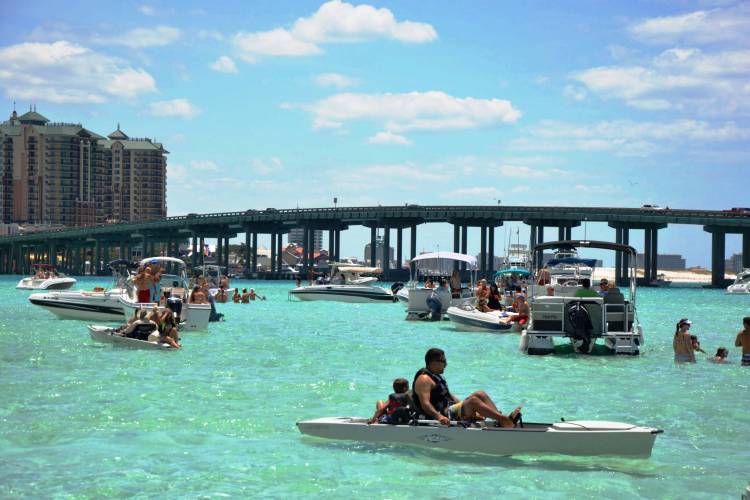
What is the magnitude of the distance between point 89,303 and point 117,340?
10.7 metres

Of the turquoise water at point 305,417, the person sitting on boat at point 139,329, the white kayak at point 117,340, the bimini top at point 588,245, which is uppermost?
the bimini top at point 588,245

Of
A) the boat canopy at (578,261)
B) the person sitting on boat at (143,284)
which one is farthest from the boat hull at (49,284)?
the person sitting on boat at (143,284)

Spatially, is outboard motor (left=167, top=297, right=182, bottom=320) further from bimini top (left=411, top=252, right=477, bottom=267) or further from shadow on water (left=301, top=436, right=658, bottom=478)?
shadow on water (left=301, top=436, right=658, bottom=478)

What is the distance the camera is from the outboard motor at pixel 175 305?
32784 millimetres

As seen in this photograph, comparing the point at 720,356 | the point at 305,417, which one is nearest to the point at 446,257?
the point at 720,356

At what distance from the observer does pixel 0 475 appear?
43.0 ft

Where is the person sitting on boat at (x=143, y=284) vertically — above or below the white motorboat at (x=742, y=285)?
above

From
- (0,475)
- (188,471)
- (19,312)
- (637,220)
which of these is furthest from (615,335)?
(637,220)

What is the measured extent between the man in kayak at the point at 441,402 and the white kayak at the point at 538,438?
19cm

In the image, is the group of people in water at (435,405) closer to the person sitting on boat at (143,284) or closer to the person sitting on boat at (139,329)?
the person sitting on boat at (139,329)

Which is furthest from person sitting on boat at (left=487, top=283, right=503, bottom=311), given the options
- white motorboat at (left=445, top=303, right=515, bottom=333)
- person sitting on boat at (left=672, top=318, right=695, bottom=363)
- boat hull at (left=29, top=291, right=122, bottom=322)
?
boat hull at (left=29, top=291, right=122, bottom=322)

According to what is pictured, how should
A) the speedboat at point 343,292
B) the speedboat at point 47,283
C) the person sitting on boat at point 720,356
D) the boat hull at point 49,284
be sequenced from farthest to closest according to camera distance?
the speedboat at point 47,283 < the boat hull at point 49,284 < the speedboat at point 343,292 < the person sitting on boat at point 720,356

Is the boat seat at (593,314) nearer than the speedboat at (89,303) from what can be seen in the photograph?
Yes

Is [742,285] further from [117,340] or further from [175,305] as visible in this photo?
[117,340]
